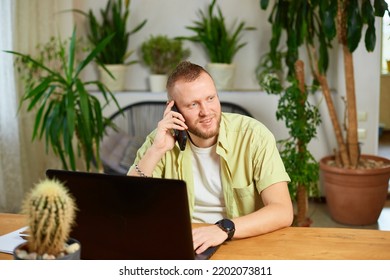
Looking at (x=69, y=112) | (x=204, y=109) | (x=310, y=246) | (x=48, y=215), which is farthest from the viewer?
(x=69, y=112)

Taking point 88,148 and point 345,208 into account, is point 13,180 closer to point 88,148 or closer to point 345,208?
point 88,148

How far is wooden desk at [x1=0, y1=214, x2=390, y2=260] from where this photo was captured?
1.38 m

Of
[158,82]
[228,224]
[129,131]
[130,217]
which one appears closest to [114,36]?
[158,82]

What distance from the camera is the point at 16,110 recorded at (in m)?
3.77

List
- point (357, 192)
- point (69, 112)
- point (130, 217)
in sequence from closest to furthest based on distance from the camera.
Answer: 1. point (130, 217)
2. point (69, 112)
3. point (357, 192)

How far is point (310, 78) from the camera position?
4.29m

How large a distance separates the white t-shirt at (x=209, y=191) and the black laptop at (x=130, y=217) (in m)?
0.69

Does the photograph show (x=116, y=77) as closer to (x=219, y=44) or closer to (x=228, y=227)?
(x=219, y=44)

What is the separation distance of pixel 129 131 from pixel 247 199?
2514 mm

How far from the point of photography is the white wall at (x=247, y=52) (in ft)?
13.4

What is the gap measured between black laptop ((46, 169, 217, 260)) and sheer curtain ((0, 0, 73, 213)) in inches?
94.2

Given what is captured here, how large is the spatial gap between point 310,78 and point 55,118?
6.70ft

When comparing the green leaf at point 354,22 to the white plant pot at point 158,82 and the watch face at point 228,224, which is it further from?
the watch face at point 228,224

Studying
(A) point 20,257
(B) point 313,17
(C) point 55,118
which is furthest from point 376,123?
(A) point 20,257
